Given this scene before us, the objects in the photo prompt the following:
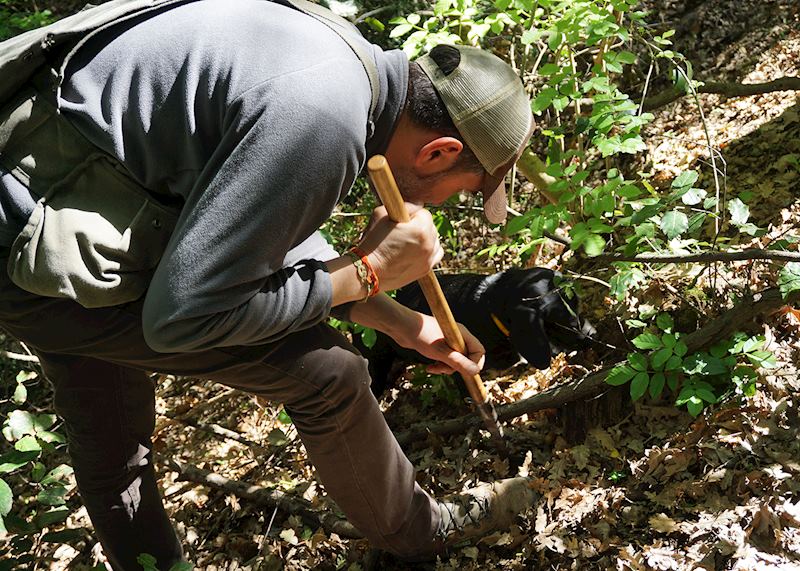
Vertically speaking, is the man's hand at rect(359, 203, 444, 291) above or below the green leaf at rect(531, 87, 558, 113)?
above

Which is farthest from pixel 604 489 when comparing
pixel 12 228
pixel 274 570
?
pixel 12 228

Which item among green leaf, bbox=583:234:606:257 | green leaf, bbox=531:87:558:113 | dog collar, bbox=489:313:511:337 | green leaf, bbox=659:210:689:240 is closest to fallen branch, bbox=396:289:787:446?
dog collar, bbox=489:313:511:337

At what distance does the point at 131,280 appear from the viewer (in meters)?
2.06

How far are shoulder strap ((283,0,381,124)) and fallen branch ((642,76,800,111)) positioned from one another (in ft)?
9.30

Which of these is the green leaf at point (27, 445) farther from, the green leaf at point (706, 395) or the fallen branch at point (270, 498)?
the green leaf at point (706, 395)

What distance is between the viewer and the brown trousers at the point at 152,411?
7.43ft

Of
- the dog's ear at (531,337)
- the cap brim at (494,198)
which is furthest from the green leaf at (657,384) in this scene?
the cap brim at (494,198)

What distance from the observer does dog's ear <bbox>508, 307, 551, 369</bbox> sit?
4.02 metres

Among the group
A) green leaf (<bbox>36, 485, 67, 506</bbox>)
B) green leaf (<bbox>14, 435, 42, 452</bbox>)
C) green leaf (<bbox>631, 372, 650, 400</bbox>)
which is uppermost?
green leaf (<bbox>14, 435, 42, 452</bbox>)

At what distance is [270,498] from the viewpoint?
374 centimetres

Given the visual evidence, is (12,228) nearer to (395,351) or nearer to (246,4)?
(246,4)

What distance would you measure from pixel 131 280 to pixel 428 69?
1013mm

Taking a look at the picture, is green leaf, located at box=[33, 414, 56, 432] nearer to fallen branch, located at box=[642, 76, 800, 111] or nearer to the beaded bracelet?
the beaded bracelet

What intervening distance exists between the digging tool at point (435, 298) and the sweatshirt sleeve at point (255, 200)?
6.7 inches
